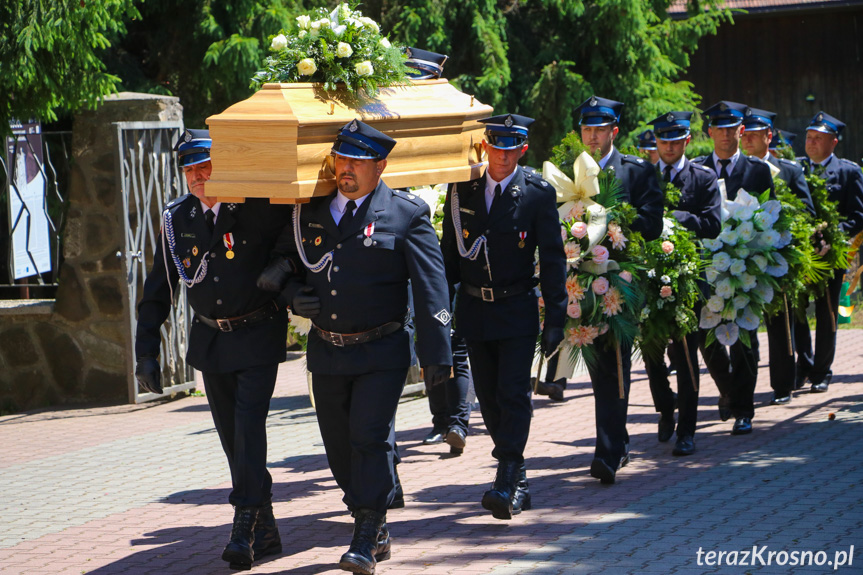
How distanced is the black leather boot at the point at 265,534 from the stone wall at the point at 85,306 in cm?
512

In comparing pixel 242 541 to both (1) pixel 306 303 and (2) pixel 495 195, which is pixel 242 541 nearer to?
(1) pixel 306 303

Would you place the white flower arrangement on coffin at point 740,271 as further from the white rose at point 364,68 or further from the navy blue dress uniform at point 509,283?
the white rose at point 364,68

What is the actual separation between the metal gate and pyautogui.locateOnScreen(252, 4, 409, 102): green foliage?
14.8ft

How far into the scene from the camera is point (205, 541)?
241 inches

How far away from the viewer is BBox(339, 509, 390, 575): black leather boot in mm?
5266

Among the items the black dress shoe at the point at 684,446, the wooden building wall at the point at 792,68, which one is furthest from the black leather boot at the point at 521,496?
the wooden building wall at the point at 792,68

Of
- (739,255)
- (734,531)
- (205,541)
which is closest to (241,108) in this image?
Result: (205,541)

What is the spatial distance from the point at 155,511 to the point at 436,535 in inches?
70.0

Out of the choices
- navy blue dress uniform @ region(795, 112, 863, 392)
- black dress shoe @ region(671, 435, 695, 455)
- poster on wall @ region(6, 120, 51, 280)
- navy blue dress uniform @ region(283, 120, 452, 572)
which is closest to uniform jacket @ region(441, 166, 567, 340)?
navy blue dress uniform @ region(283, 120, 452, 572)

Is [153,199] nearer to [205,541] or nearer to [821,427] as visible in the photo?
[205,541]

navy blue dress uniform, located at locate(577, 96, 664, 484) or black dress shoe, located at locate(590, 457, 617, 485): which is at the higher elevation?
navy blue dress uniform, located at locate(577, 96, 664, 484)

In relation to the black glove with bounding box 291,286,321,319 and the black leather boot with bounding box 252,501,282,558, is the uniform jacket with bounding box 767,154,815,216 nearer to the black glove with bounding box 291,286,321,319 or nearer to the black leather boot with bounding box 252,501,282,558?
the black glove with bounding box 291,286,321,319

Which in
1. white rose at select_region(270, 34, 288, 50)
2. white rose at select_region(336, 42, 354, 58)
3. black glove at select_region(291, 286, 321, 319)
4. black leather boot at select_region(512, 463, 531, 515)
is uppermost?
white rose at select_region(270, 34, 288, 50)

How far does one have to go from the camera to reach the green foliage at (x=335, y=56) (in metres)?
5.79
